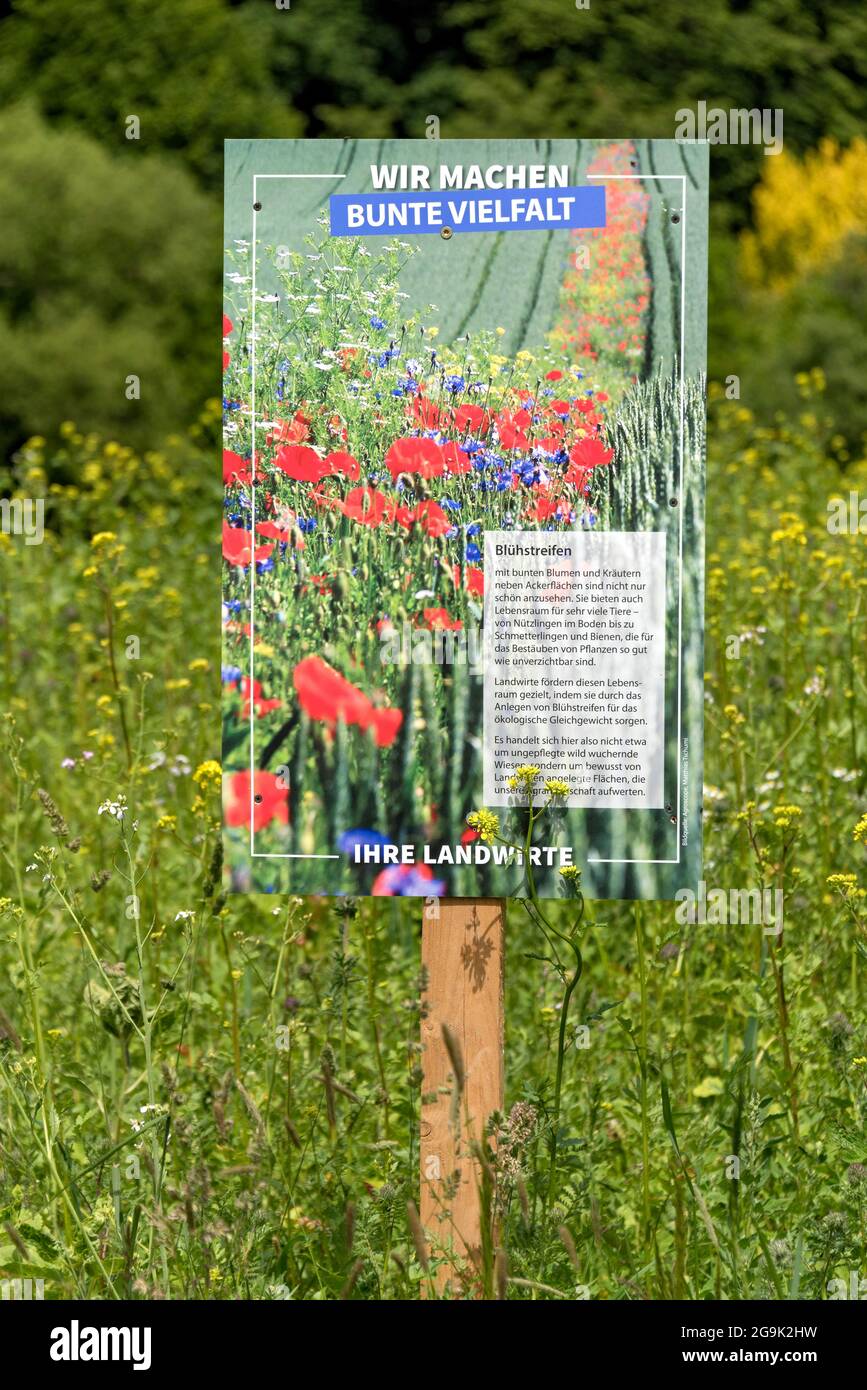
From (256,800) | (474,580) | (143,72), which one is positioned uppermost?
(143,72)

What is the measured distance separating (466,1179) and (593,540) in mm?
1005

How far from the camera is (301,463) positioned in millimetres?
2793

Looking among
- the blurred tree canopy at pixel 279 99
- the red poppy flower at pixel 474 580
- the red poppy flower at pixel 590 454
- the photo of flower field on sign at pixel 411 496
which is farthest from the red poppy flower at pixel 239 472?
the blurred tree canopy at pixel 279 99

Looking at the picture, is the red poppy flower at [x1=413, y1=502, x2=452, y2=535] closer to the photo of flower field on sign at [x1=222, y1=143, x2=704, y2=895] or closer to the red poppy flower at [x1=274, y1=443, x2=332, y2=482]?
the photo of flower field on sign at [x1=222, y1=143, x2=704, y2=895]

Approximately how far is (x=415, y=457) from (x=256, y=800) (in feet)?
1.99

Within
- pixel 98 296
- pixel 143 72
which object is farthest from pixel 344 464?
pixel 143 72

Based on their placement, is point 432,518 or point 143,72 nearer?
point 432,518

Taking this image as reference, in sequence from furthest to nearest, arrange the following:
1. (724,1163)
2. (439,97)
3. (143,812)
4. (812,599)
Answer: (439,97) < (812,599) < (143,812) < (724,1163)

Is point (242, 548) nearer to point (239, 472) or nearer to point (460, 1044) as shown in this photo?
point (239, 472)

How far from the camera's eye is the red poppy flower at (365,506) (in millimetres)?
2768

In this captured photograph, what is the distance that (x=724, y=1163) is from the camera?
120 inches

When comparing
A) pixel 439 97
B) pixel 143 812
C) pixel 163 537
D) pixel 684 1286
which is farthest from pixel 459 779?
pixel 439 97

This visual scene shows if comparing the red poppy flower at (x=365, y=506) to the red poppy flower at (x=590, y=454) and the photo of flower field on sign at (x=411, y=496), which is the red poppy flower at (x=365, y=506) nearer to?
the photo of flower field on sign at (x=411, y=496)

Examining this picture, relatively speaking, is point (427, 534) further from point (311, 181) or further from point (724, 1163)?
point (724, 1163)
